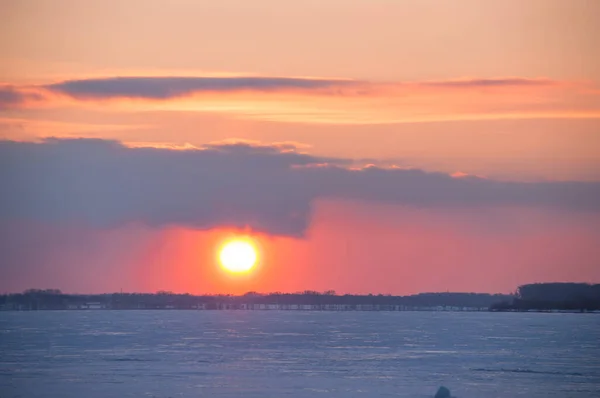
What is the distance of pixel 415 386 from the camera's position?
47.7m

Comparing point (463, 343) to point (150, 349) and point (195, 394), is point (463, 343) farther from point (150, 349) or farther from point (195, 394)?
point (195, 394)

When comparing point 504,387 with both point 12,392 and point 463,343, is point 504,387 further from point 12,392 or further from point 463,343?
point 463,343

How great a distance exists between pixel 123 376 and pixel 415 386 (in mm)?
13918

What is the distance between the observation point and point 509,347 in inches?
3095

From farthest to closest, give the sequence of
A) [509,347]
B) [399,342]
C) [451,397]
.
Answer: [399,342], [509,347], [451,397]

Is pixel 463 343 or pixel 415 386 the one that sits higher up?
pixel 463 343

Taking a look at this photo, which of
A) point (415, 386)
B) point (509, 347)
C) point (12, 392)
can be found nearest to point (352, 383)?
point (415, 386)

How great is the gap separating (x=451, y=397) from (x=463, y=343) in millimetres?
43052

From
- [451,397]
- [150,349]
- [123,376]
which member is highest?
[150,349]

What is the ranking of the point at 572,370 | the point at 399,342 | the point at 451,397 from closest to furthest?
the point at 451,397 < the point at 572,370 < the point at 399,342

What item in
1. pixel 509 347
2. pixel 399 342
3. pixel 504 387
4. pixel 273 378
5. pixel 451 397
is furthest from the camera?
pixel 399 342

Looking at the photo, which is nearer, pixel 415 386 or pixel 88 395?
pixel 88 395

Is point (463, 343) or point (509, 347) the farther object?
point (463, 343)

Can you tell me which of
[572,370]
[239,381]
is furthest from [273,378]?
[572,370]
